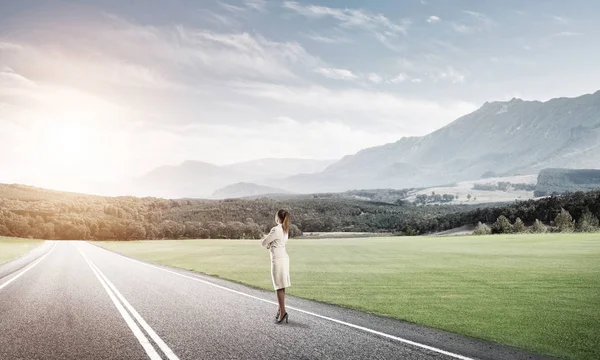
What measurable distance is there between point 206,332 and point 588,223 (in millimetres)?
122874

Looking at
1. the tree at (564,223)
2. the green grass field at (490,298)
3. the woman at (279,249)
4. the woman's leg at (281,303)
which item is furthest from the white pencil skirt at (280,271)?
the tree at (564,223)

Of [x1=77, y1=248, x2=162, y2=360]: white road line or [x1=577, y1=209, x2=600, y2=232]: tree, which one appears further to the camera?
[x1=577, y1=209, x2=600, y2=232]: tree

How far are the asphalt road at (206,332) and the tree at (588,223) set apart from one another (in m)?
111

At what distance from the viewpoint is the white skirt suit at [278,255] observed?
520 inches

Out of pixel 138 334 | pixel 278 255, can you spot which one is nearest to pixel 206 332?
pixel 138 334

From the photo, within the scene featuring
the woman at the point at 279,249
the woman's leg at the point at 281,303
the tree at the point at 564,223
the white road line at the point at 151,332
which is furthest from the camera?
the tree at the point at 564,223

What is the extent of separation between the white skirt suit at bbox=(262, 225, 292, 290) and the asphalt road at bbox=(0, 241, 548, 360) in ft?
3.44

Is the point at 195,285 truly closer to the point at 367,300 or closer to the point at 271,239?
the point at 367,300

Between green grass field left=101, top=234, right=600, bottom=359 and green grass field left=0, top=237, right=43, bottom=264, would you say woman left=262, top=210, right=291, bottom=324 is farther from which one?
green grass field left=0, top=237, right=43, bottom=264

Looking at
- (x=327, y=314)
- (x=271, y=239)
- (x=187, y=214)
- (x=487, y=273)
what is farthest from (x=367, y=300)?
(x=187, y=214)

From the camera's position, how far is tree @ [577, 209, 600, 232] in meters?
107

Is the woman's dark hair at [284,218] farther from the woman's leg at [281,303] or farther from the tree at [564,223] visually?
the tree at [564,223]

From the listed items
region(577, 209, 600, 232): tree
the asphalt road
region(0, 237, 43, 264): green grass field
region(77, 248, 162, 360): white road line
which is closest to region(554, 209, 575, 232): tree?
region(577, 209, 600, 232): tree

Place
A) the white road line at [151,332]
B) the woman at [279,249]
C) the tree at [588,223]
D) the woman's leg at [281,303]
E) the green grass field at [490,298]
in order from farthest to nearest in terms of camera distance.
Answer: the tree at [588,223], the woman at [279,249], the woman's leg at [281,303], the green grass field at [490,298], the white road line at [151,332]
